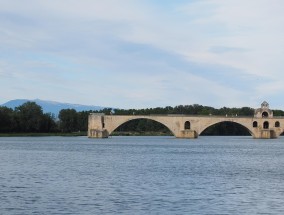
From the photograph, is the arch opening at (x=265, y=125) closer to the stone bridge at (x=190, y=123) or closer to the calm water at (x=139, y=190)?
the stone bridge at (x=190, y=123)

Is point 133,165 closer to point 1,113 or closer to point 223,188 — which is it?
point 223,188

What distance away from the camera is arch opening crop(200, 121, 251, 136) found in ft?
588

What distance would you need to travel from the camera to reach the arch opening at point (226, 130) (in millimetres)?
179125

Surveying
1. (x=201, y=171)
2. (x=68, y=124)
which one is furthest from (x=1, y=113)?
(x=201, y=171)

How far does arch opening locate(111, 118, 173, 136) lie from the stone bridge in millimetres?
46513

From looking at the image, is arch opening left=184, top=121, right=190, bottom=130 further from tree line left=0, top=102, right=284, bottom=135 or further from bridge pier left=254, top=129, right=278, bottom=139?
tree line left=0, top=102, right=284, bottom=135

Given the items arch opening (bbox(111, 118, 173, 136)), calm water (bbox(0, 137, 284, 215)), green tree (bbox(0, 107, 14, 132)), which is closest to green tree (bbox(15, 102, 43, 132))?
green tree (bbox(0, 107, 14, 132))

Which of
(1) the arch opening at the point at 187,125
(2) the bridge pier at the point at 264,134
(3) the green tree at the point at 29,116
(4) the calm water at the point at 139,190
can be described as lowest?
(4) the calm water at the point at 139,190

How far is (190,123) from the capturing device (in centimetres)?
13288

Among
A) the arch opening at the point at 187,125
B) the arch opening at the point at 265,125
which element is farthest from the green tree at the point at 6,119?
the arch opening at the point at 265,125

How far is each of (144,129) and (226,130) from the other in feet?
75.6

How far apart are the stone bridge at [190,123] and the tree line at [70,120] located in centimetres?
1182

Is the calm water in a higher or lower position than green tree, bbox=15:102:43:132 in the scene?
lower

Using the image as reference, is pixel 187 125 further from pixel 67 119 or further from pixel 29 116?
pixel 67 119
